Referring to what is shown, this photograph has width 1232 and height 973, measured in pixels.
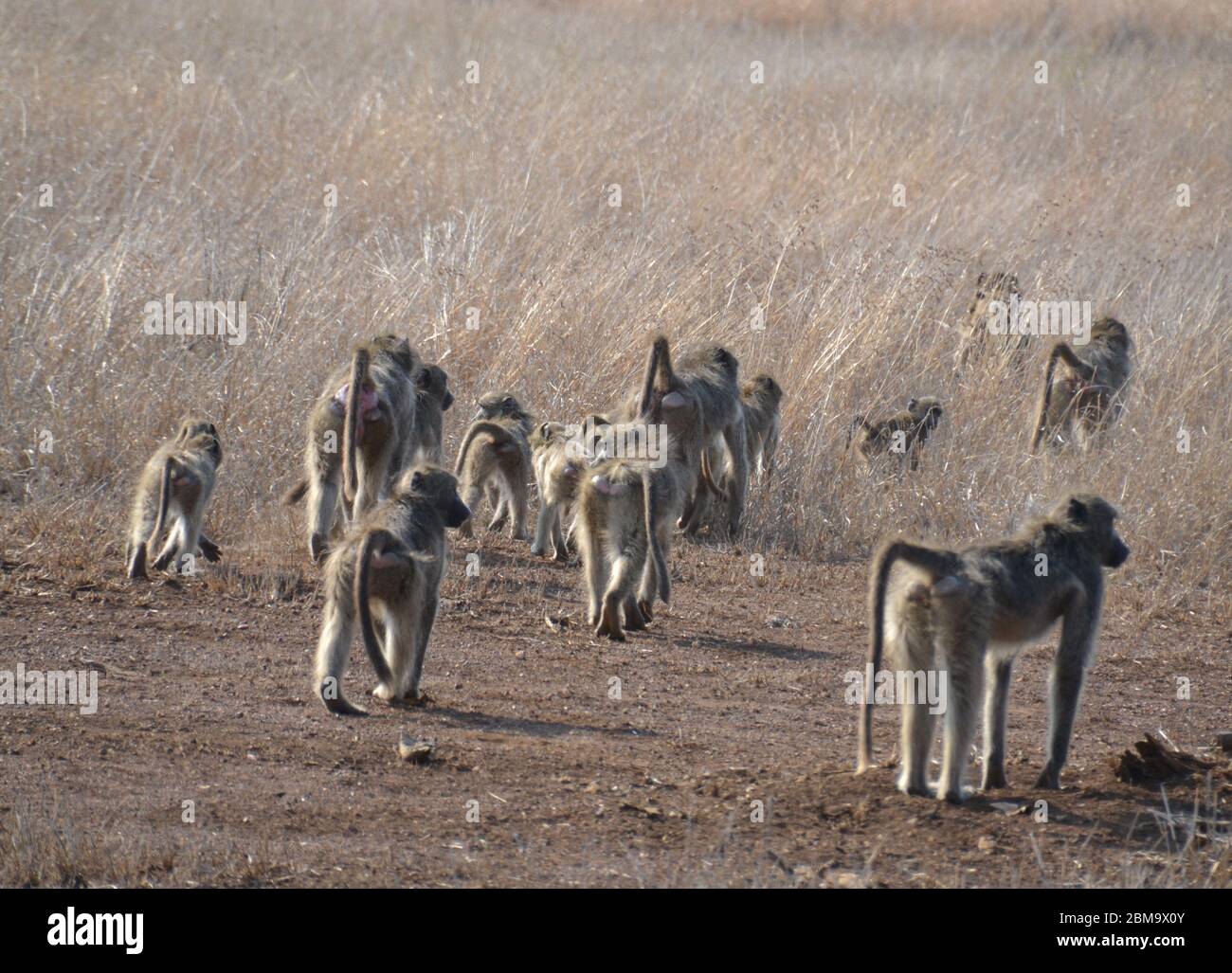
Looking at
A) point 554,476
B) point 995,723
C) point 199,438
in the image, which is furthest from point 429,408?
point 995,723

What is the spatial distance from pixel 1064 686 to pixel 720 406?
155 inches

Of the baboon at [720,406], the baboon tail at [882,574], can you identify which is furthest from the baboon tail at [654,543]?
the baboon tail at [882,574]

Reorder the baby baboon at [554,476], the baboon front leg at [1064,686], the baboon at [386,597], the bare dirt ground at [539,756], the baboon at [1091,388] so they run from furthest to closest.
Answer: the baboon at [1091,388] < the baby baboon at [554,476] < the baboon at [386,597] < the baboon front leg at [1064,686] < the bare dirt ground at [539,756]

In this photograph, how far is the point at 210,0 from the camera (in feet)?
66.1

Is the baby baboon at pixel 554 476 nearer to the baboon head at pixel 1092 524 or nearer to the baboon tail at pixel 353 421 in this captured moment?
the baboon tail at pixel 353 421

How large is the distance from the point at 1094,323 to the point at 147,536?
6935 millimetres

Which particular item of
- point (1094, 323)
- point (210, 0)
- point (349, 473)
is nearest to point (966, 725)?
point (349, 473)

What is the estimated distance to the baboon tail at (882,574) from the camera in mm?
4805

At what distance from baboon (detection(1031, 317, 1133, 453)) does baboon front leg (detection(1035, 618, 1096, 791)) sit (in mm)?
4896

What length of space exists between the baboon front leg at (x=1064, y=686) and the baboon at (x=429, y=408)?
442 centimetres

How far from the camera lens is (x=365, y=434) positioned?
7969 mm

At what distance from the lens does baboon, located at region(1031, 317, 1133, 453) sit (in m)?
10.3

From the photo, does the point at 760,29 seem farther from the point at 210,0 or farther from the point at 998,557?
the point at 998,557

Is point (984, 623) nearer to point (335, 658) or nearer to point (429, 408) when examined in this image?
point (335, 658)
